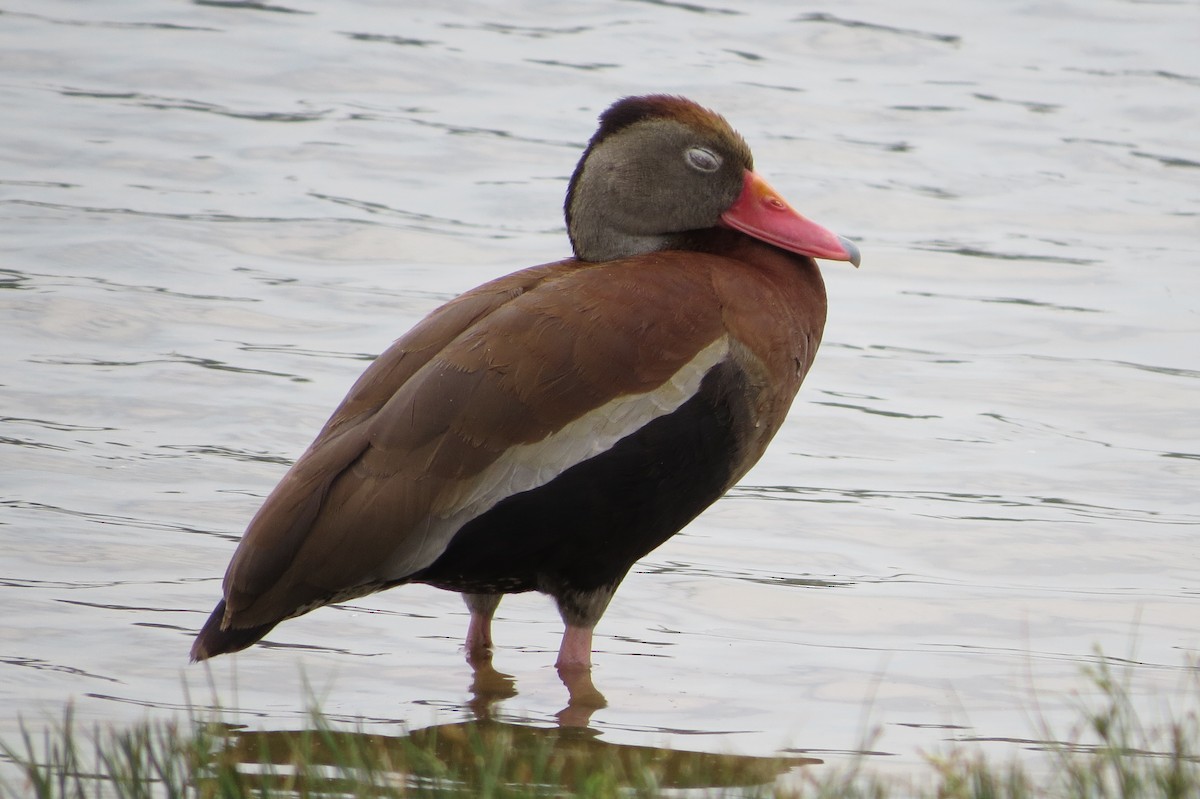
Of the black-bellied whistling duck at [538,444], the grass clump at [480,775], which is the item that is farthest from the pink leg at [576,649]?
the grass clump at [480,775]

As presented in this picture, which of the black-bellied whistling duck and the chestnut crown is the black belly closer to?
the black-bellied whistling duck

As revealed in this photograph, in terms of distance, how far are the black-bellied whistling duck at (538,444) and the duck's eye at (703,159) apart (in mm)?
454

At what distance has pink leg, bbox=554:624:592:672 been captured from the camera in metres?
5.29

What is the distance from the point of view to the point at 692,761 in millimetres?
4676

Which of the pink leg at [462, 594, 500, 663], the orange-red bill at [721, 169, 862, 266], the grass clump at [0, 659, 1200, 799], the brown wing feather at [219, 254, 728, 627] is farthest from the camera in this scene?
the orange-red bill at [721, 169, 862, 266]

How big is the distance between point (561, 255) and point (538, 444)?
20.8ft

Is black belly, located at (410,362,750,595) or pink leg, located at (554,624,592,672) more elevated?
black belly, located at (410,362,750,595)

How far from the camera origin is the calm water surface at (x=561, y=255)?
18.3 feet

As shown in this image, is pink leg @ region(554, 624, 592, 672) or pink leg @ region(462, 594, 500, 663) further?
pink leg @ region(462, 594, 500, 663)

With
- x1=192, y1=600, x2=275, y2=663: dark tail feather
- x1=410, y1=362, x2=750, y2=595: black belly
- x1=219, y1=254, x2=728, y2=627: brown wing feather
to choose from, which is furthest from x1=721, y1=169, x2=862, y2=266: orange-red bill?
x1=192, y1=600, x2=275, y2=663: dark tail feather

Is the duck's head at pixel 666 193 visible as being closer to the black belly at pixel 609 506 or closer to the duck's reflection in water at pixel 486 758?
the black belly at pixel 609 506

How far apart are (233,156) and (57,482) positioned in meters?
5.67

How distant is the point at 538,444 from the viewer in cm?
487

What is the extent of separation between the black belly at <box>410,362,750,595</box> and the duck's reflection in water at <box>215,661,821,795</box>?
399 millimetres
